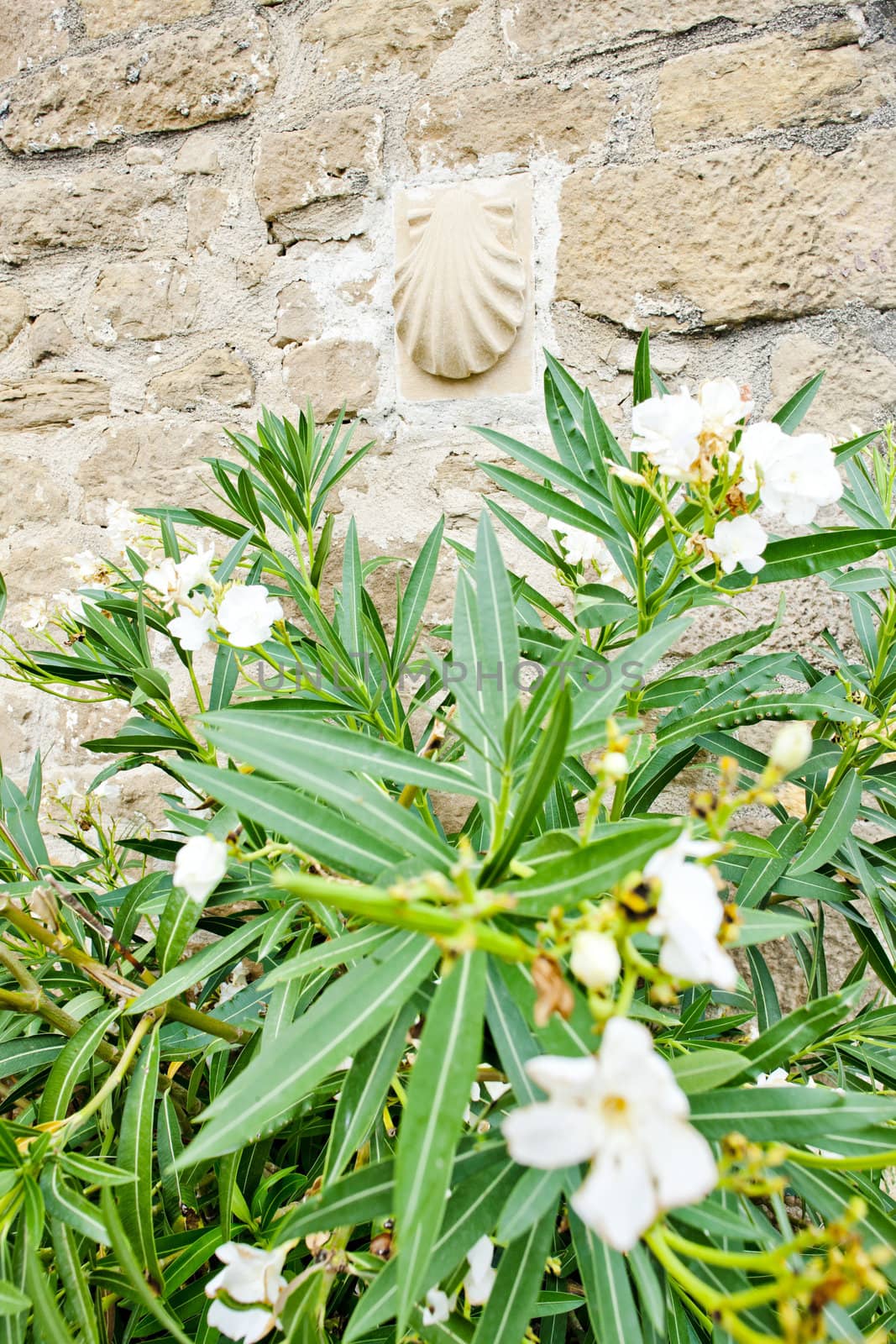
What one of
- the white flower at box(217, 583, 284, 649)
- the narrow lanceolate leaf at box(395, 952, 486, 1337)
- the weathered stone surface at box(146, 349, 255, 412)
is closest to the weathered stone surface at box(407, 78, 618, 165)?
the weathered stone surface at box(146, 349, 255, 412)

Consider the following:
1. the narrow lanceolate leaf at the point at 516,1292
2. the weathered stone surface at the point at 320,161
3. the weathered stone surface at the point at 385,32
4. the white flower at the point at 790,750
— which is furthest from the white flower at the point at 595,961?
the weathered stone surface at the point at 385,32

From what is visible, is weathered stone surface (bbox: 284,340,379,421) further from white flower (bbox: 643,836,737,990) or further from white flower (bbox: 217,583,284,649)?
white flower (bbox: 643,836,737,990)

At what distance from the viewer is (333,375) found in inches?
52.2

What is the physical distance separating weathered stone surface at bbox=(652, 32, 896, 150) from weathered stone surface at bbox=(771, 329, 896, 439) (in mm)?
317

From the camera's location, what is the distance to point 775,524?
115cm

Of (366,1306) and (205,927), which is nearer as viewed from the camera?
(366,1306)

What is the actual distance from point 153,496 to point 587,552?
837mm

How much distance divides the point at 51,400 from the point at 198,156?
494 millimetres

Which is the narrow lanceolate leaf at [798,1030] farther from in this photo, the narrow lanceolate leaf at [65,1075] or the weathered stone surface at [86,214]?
the weathered stone surface at [86,214]

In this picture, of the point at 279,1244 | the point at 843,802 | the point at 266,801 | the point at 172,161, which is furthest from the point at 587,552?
the point at 172,161

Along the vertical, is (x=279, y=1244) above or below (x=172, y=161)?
below

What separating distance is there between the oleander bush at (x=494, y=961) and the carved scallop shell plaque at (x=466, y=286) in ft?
0.98

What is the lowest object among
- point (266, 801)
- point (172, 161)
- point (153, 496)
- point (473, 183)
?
point (153, 496)

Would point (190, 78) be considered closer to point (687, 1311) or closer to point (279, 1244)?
point (279, 1244)
